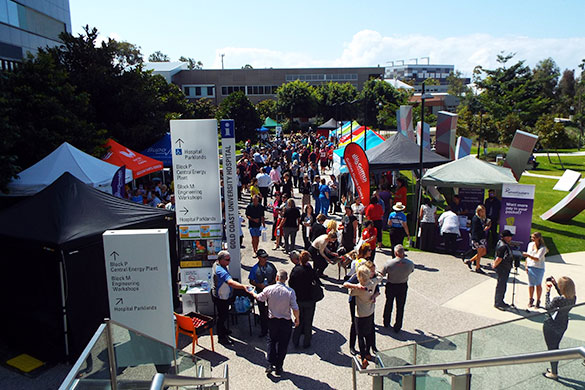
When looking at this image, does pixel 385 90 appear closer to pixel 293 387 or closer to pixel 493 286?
pixel 493 286

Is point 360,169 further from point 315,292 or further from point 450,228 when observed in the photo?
point 315,292

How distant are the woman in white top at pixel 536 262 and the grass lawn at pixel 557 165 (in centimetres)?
2404

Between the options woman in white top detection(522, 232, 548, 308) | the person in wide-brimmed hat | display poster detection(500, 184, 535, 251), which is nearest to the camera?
woman in white top detection(522, 232, 548, 308)

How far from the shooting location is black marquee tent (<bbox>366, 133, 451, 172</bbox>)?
49.6 ft

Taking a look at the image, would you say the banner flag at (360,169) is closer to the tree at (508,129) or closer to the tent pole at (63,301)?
the tent pole at (63,301)

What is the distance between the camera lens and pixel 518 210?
11.5 meters

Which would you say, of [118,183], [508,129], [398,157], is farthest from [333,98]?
[118,183]

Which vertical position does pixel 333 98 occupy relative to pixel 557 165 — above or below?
above

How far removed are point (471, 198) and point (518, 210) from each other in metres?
1.76

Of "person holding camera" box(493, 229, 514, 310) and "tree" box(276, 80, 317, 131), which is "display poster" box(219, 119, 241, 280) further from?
"tree" box(276, 80, 317, 131)

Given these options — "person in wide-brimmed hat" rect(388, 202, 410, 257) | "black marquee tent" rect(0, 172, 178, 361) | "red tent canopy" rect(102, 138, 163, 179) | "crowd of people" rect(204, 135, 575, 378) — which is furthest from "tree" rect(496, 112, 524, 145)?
"black marquee tent" rect(0, 172, 178, 361)

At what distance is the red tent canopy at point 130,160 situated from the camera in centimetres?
1573

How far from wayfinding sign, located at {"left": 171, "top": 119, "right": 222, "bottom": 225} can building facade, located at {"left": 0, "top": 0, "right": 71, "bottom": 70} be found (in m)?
15.6

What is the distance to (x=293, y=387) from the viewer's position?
6.15 meters
